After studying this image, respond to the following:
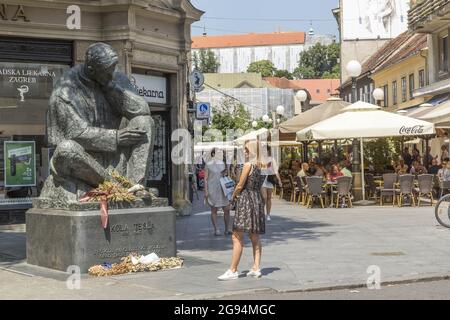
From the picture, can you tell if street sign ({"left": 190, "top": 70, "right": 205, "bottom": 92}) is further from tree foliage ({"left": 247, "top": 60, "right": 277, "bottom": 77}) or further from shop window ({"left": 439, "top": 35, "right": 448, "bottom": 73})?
tree foliage ({"left": 247, "top": 60, "right": 277, "bottom": 77})

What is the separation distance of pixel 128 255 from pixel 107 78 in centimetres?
232

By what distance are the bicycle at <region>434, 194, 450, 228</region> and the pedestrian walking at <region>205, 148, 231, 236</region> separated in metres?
3.95

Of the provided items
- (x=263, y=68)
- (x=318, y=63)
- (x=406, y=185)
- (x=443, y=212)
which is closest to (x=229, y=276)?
(x=443, y=212)

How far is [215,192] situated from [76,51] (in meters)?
4.58

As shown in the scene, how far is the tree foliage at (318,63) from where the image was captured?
443ft

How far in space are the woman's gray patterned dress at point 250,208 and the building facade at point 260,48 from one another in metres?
152

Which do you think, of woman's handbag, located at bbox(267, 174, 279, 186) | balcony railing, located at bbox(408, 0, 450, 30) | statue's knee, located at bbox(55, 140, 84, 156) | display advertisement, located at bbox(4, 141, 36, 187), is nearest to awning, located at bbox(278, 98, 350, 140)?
Answer: woman's handbag, located at bbox(267, 174, 279, 186)

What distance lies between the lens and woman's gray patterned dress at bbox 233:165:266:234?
917cm

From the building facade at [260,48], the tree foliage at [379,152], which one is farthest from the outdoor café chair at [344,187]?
the building facade at [260,48]

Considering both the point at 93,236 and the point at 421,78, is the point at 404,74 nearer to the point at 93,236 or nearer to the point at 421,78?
the point at 421,78

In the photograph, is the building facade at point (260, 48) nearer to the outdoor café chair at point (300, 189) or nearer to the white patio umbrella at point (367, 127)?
the outdoor café chair at point (300, 189)

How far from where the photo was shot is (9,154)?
16328 millimetres
